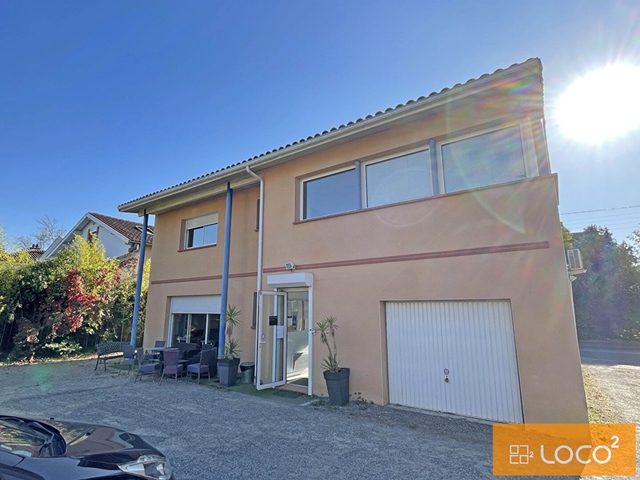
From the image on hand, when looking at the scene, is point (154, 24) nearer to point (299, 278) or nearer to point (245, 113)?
point (245, 113)

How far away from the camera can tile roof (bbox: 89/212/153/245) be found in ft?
64.5

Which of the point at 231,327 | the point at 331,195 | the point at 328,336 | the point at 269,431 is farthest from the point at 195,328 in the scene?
the point at 269,431

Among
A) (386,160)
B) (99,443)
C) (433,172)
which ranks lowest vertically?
(99,443)

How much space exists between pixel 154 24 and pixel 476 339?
1031 centimetres

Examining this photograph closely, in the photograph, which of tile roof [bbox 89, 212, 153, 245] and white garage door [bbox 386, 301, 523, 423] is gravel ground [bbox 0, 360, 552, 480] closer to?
white garage door [bbox 386, 301, 523, 423]

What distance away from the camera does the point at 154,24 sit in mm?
8312

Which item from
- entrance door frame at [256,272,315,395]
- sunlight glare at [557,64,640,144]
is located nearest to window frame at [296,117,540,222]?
entrance door frame at [256,272,315,395]

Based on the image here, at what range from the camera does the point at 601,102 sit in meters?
6.79

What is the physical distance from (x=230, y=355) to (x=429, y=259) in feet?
19.5

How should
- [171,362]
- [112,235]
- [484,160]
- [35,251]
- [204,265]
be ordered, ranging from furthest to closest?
[35,251] → [112,235] → [204,265] → [171,362] → [484,160]

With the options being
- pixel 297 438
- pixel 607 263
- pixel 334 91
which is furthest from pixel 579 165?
pixel 607 263

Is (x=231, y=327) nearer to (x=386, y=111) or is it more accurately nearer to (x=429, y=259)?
(x=429, y=259)

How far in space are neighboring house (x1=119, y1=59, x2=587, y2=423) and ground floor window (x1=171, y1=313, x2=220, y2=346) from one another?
4.45 ft

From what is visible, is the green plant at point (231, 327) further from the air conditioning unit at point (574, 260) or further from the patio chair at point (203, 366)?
the air conditioning unit at point (574, 260)
